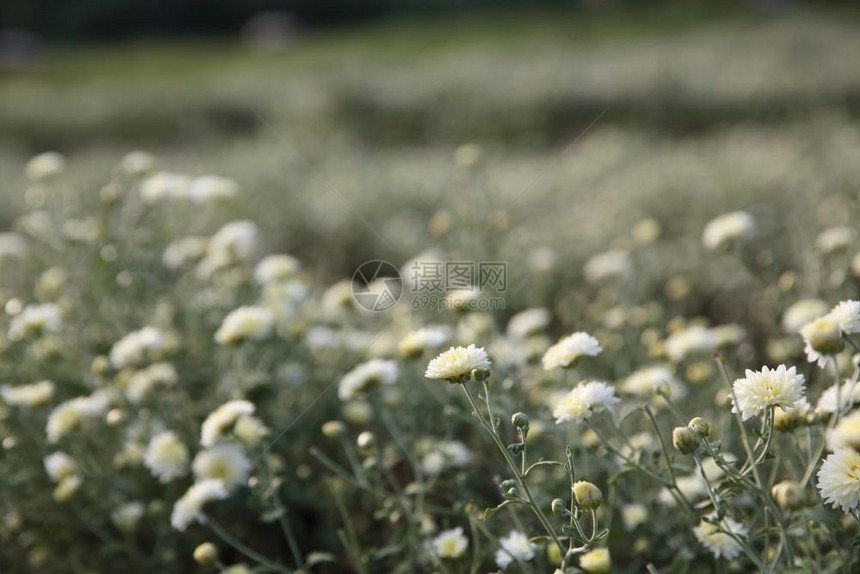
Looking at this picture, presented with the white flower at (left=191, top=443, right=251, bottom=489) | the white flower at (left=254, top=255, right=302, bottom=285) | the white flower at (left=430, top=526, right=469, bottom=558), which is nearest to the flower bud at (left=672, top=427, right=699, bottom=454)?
the white flower at (left=430, top=526, right=469, bottom=558)

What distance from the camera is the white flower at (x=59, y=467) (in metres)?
1.82

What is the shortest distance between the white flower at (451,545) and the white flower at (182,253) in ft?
4.19

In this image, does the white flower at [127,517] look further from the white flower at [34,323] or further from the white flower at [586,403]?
the white flower at [586,403]

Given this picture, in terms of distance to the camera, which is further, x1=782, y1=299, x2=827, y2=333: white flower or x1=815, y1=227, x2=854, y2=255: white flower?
x1=815, y1=227, x2=854, y2=255: white flower

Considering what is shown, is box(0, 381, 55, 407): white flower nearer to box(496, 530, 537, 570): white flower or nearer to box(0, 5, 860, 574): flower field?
box(0, 5, 860, 574): flower field

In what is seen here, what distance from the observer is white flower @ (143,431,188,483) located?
1744 millimetres

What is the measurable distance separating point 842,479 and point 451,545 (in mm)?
675

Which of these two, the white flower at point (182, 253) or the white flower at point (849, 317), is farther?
the white flower at point (182, 253)

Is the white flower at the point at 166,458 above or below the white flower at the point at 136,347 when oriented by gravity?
below

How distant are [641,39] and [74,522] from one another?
33.7ft

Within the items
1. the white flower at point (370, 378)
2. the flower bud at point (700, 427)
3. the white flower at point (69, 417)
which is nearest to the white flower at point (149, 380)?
the white flower at point (69, 417)

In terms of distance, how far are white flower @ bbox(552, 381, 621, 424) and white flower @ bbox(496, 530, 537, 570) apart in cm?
24

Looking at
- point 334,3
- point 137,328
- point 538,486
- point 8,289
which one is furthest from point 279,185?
point 334,3

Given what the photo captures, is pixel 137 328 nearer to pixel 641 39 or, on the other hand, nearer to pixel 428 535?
pixel 428 535
